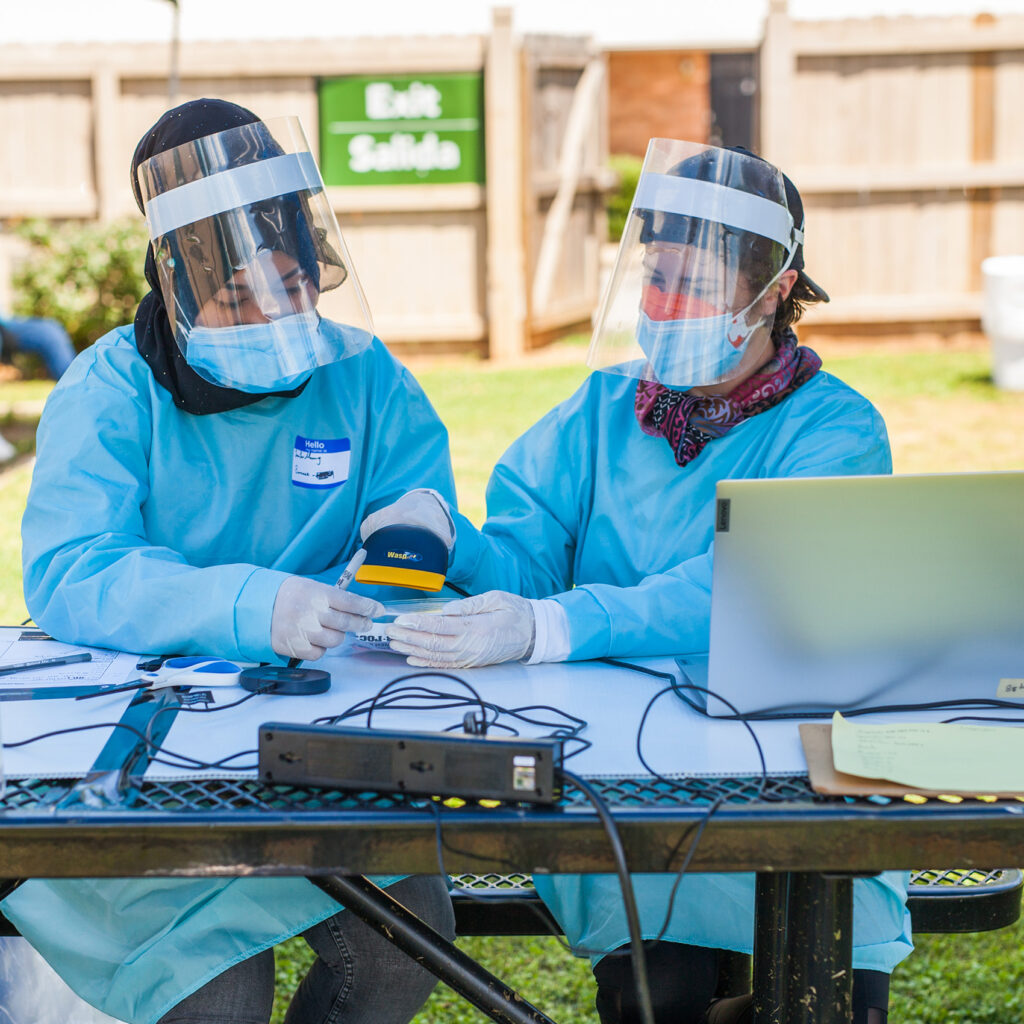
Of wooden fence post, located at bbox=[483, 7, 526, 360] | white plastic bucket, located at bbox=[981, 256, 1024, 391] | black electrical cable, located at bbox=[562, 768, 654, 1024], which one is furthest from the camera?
wooden fence post, located at bbox=[483, 7, 526, 360]

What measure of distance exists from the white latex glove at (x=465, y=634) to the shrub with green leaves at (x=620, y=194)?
11059mm

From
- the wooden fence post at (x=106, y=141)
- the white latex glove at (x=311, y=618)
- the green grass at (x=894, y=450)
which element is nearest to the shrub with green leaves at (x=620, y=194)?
the green grass at (x=894, y=450)

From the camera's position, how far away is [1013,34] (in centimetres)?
828

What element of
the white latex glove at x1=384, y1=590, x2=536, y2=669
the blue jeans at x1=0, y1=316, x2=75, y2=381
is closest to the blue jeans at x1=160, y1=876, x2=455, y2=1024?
the white latex glove at x1=384, y1=590, x2=536, y2=669

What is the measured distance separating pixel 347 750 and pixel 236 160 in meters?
0.92

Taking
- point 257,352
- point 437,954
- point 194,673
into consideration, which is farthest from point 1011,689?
point 257,352

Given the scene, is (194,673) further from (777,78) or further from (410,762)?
(777,78)

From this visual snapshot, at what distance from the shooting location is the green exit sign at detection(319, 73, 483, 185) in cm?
816

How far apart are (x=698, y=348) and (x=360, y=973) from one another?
1007mm

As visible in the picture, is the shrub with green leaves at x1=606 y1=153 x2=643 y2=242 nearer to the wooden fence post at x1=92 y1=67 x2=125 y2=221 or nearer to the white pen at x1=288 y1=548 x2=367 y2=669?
the wooden fence post at x1=92 y1=67 x2=125 y2=221

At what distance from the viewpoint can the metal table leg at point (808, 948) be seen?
1.26 metres

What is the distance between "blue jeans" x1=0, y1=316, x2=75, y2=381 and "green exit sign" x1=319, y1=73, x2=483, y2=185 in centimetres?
201

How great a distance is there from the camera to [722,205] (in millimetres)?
1795

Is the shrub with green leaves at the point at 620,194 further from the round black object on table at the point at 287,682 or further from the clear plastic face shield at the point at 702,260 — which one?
the round black object on table at the point at 287,682
